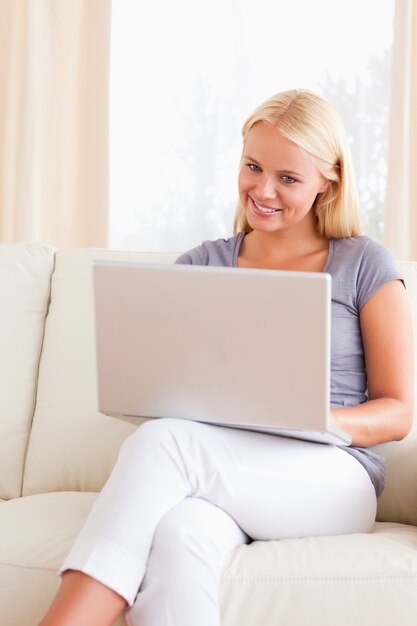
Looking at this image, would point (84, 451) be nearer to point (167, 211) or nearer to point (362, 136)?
point (167, 211)

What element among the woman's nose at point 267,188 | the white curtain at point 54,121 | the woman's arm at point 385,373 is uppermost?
the white curtain at point 54,121

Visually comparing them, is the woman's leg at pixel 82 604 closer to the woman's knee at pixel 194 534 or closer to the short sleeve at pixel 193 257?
the woman's knee at pixel 194 534

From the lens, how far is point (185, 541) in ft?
4.46

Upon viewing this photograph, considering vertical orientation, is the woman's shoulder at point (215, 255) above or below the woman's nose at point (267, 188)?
below

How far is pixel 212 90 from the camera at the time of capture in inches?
122

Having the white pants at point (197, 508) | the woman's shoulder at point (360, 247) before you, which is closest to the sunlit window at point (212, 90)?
the woman's shoulder at point (360, 247)

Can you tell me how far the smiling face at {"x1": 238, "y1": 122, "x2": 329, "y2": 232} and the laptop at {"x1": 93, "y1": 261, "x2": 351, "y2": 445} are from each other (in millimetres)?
551

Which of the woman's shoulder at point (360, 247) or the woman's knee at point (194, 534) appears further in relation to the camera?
the woman's shoulder at point (360, 247)

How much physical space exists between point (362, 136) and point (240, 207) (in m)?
1.05

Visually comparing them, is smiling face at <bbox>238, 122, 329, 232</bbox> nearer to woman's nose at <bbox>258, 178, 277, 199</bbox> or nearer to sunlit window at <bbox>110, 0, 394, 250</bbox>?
woman's nose at <bbox>258, 178, 277, 199</bbox>

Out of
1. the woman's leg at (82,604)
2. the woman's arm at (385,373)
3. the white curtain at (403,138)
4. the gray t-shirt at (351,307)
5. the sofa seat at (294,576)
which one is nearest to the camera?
the woman's leg at (82,604)

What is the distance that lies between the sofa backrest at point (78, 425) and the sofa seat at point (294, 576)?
11.0 inches

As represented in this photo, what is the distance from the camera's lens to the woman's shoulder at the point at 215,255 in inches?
80.2

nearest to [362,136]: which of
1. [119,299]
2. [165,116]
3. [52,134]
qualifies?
[165,116]
